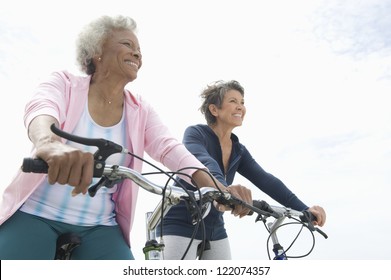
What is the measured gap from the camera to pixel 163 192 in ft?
6.58

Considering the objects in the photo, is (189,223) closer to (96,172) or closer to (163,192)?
(163,192)

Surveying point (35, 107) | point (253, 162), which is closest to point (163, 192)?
point (35, 107)

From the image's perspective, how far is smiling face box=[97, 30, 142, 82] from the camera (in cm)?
284

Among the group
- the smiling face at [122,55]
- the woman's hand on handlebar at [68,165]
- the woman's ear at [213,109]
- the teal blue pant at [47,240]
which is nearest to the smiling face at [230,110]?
the woman's ear at [213,109]

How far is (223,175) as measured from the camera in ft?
11.8

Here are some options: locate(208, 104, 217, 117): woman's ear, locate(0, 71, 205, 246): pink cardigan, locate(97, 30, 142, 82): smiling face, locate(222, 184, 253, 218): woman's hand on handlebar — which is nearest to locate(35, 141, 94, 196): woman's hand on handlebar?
locate(0, 71, 205, 246): pink cardigan

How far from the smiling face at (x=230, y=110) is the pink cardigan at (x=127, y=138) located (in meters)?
1.32

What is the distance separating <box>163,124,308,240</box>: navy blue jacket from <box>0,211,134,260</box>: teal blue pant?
2.82 ft

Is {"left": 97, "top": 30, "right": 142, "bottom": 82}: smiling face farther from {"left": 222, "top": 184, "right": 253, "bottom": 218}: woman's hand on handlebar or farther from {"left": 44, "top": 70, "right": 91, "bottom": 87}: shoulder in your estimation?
{"left": 222, "top": 184, "right": 253, "bottom": 218}: woman's hand on handlebar

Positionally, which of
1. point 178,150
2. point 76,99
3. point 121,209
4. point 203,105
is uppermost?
point 203,105

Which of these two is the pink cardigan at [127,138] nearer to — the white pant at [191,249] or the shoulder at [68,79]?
the shoulder at [68,79]

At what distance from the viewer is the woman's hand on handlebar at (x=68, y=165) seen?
1601 mm

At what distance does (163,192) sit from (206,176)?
1.65 ft

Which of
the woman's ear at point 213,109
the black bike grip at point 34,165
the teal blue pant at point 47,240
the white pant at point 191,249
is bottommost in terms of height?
the white pant at point 191,249
